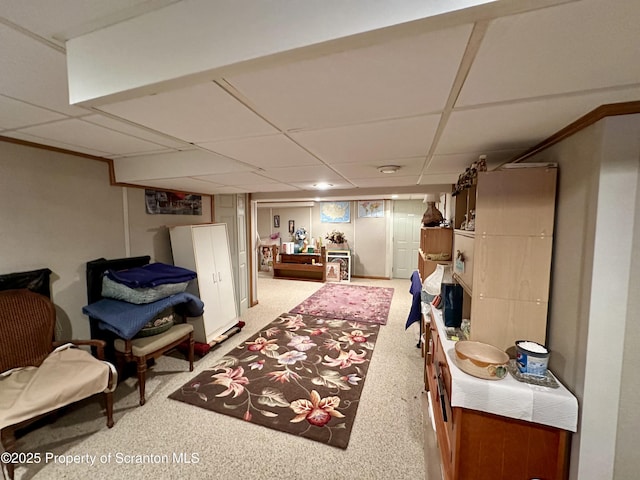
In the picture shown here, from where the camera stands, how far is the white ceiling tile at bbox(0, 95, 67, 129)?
1.28 m

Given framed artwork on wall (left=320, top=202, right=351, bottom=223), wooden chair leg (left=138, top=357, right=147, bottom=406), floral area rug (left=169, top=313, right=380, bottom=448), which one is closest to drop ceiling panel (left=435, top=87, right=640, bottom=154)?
floral area rug (left=169, top=313, right=380, bottom=448)

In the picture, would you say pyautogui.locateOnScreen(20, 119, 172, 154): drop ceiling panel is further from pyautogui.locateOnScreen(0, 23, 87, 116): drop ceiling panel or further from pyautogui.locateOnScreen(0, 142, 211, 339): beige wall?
pyautogui.locateOnScreen(0, 142, 211, 339): beige wall

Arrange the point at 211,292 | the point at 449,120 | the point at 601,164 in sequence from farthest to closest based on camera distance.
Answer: the point at 211,292 < the point at 449,120 < the point at 601,164

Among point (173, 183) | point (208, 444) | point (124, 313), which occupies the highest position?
point (173, 183)

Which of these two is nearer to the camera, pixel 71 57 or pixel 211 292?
pixel 71 57

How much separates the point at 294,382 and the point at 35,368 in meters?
2.04

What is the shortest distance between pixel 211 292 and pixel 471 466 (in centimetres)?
306

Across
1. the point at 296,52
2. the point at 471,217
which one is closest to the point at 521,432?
the point at 471,217

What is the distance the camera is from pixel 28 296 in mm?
1976

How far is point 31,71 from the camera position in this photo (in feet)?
3.30

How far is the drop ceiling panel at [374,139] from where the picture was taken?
1.20m

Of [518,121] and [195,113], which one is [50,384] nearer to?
[195,113]

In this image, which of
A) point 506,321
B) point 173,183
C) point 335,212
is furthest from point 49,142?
point 335,212

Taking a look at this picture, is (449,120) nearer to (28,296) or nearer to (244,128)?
(244,128)
